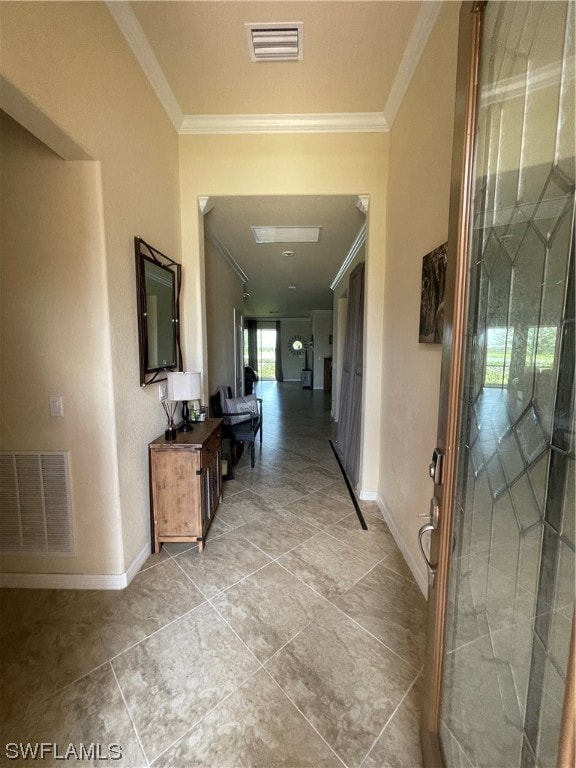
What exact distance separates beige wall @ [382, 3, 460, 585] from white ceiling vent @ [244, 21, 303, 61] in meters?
0.79

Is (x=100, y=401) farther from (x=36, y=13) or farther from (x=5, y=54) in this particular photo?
(x=36, y=13)

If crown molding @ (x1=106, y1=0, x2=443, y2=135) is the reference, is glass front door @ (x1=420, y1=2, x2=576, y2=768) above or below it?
below

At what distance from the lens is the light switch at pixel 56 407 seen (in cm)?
173

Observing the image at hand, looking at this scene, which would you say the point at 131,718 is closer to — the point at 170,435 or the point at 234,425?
the point at 170,435

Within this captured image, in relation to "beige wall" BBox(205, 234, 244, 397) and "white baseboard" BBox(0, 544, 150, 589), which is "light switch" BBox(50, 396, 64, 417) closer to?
"white baseboard" BBox(0, 544, 150, 589)

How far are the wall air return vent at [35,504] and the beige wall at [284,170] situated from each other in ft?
6.12

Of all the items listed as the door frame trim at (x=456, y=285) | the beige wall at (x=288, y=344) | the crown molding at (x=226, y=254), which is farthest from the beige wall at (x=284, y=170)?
the beige wall at (x=288, y=344)

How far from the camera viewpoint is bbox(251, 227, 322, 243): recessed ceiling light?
3633 mm

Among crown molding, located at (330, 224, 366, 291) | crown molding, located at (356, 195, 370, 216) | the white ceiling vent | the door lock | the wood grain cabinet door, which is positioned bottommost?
the wood grain cabinet door

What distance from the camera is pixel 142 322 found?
2010 mm

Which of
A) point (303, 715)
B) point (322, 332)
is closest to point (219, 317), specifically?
point (303, 715)

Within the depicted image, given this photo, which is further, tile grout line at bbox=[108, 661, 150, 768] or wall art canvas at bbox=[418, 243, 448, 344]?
wall art canvas at bbox=[418, 243, 448, 344]

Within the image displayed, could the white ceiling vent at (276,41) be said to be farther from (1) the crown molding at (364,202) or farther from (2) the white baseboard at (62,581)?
(2) the white baseboard at (62,581)

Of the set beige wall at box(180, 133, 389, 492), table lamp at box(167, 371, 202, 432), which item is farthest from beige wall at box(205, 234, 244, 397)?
beige wall at box(180, 133, 389, 492)
